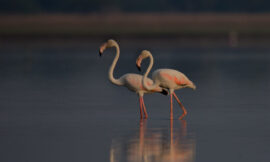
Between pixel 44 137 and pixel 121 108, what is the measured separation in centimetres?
300

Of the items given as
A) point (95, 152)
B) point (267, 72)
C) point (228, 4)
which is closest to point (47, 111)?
point (95, 152)

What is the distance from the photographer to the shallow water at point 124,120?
8391mm

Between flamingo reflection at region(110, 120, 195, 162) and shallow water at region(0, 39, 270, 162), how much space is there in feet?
0.04

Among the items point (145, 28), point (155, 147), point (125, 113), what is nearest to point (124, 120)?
point (125, 113)

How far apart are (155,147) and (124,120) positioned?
226 centimetres

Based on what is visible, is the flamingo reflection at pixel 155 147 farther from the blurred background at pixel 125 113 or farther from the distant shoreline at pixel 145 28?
the distant shoreline at pixel 145 28

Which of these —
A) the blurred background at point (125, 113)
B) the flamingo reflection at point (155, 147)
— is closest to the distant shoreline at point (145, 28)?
the blurred background at point (125, 113)

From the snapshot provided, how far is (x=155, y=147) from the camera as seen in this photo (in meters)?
8.70

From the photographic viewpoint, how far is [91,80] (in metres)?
17.6

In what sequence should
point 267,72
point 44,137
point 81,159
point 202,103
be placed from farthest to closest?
point 267,72 → point 202,103 → point 44,137 → point 81,159

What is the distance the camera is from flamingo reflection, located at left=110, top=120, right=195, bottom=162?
804 centimetres

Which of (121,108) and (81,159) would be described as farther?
(121,108)

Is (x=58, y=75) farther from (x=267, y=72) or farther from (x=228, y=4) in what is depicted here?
(x=228, y=4)

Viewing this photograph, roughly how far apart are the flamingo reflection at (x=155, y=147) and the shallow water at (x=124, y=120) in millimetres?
11
